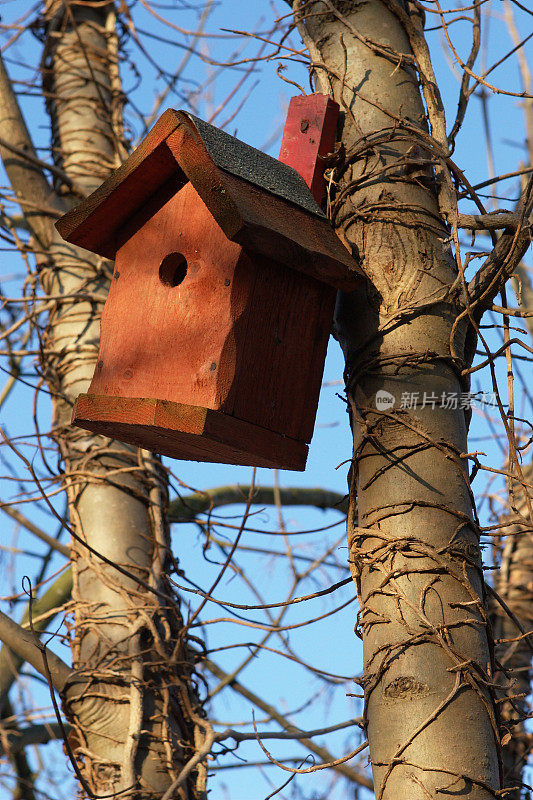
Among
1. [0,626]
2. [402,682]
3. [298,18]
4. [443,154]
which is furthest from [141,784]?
[298,18]

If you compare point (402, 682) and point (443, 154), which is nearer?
point (402, 682)

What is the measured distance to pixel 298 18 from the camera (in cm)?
196

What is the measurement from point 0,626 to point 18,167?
5.47ft

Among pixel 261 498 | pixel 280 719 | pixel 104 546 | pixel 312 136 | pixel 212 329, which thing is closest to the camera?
pixel 212 329

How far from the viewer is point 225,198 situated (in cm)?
159

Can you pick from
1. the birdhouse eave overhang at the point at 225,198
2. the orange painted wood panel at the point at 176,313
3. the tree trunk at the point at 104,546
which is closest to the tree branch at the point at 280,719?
the tree trunk at the point at 104,546

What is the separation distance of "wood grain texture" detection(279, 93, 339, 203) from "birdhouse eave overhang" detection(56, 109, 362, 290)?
0.03 metres

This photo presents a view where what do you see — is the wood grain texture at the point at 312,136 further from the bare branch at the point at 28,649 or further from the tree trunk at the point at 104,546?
the bare branch at the point at 28,649

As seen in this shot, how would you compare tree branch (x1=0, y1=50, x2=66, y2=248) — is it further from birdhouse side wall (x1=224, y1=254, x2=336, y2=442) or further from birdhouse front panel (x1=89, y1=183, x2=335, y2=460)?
birdhouse side wall (x1=224, y1=254, x2=336, y2=442)

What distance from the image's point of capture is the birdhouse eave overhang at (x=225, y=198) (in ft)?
5.22

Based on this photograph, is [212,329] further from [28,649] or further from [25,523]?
[25,523]

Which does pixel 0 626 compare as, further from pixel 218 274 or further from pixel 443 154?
pixel 443 154

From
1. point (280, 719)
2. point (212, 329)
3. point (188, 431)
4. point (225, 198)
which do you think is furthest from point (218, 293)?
point (280, 719)

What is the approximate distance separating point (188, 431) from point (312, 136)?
70cm
